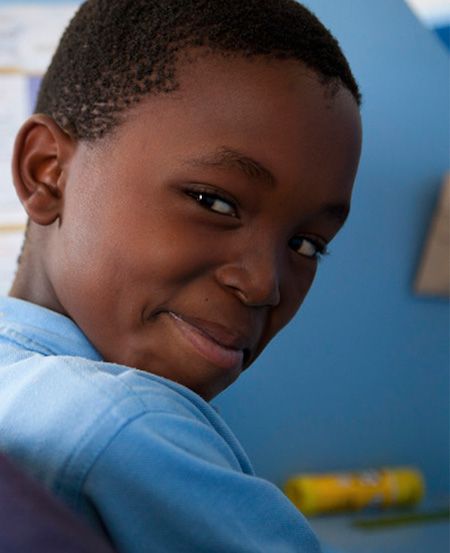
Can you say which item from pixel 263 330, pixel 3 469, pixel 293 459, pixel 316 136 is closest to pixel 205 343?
pixel 263 330

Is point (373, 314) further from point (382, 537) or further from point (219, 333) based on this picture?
point (219, 333)

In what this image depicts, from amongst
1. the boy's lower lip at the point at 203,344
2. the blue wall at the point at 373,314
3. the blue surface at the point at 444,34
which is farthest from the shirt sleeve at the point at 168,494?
the blue surface at the point at 444,34

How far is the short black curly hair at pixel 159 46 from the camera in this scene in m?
0.71

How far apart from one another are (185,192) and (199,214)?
0.02m

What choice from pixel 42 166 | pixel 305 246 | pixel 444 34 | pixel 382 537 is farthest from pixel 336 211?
pixel 444 34

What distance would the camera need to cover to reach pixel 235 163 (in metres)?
0.67

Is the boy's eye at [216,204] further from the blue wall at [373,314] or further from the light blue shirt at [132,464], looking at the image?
the blue wall at [373,314]

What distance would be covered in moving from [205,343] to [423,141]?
823 mm

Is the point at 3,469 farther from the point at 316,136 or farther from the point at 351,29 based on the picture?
the point at 351,29

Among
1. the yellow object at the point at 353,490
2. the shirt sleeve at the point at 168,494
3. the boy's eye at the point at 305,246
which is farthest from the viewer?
the yellow object at the point at 353,490

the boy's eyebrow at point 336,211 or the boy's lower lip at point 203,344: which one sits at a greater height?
the boy's eyebrow at point 336,211

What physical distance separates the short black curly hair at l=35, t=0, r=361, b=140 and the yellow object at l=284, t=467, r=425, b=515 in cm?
Result: 73

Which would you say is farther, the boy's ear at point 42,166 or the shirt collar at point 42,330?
the boy's ear at point 42,166

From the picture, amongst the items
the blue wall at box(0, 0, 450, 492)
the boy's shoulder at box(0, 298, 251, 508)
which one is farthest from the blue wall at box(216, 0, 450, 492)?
the boy's shoulder at box(0, 298, 251, 508)
